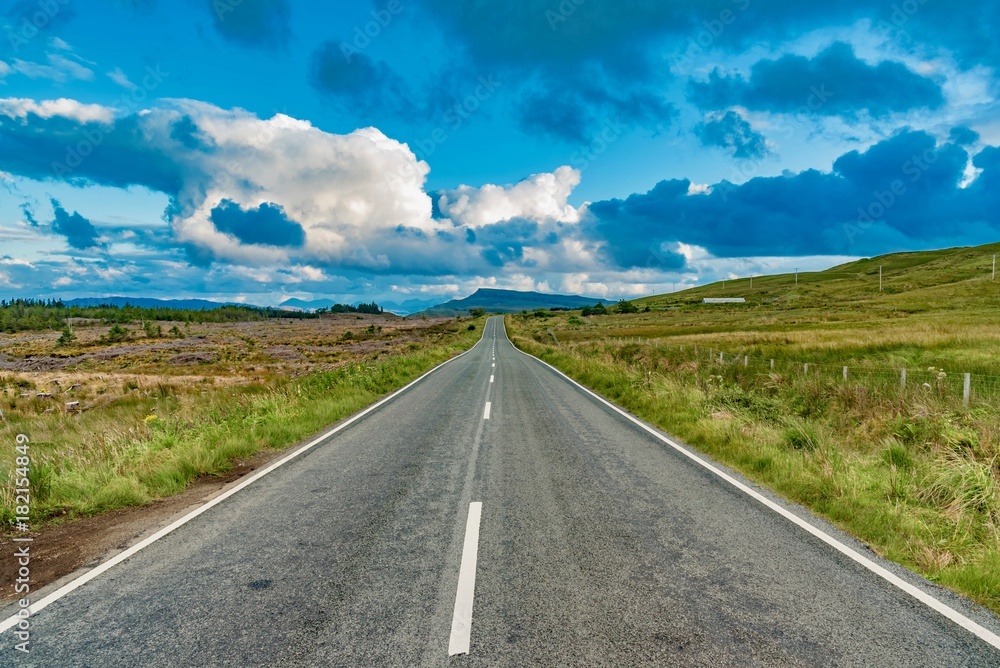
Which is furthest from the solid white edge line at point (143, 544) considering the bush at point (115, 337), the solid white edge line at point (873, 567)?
the bush at point (115, 337)

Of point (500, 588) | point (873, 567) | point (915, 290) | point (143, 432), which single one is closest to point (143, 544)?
point (500, 588)

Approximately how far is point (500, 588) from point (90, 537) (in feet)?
15.5

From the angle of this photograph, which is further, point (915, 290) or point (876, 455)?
point (915, 290)

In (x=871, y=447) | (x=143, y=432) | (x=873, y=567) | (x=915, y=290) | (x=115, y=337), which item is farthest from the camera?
(x=915, y=290)

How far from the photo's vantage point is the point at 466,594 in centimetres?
377

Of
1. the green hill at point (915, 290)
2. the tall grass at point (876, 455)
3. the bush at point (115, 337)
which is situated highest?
the green hill at point (915, 290)

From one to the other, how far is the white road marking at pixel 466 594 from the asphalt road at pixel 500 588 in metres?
0.03

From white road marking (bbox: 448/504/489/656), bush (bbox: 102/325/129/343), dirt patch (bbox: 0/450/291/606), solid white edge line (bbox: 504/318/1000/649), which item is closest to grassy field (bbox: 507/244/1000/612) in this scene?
solid white edge line (bbox: 504/318/1000/649)

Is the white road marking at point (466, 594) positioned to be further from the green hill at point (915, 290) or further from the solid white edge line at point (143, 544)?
the green hill at point (915, 290)

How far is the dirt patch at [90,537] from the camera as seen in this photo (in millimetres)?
4305

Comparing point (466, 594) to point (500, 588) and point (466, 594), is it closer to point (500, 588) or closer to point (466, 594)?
point (466, 594)

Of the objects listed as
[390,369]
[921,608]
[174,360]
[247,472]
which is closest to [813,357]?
[390,369]

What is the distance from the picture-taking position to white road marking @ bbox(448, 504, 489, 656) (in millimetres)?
3168

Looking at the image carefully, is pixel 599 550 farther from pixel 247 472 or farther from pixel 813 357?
pixel 813 357
